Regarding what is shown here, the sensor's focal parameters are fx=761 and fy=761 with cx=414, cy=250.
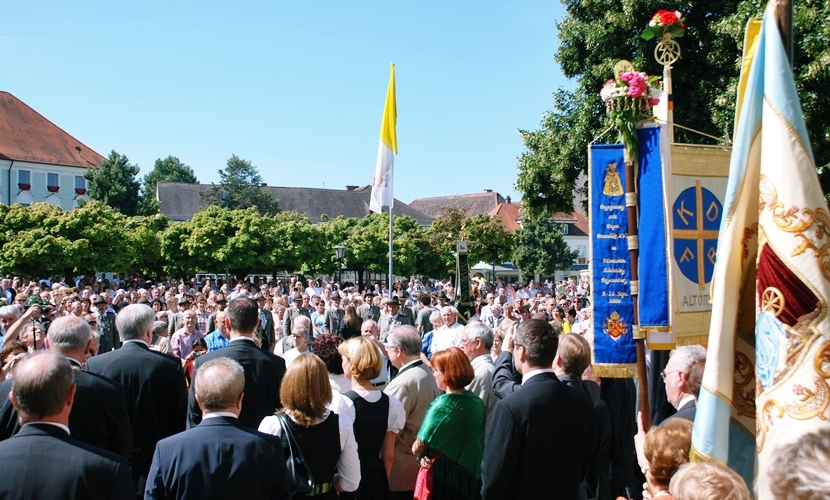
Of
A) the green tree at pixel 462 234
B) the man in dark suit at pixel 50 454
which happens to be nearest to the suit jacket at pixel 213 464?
the man in dark suit at pixel 50 454

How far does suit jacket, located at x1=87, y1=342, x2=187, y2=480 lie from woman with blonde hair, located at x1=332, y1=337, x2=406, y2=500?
1.37m

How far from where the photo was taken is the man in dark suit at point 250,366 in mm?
5645

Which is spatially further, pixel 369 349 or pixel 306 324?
pixel 306 324

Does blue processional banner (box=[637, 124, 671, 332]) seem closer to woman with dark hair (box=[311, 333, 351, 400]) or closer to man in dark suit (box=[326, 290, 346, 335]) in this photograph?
woman with dark hair (box=[311, 333, 351, 400])

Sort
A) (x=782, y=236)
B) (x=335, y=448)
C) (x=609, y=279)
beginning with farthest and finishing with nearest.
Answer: (x=609, y=279) < (x=335, y=448) < (x=782, y=236)

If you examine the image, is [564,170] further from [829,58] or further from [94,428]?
[94,428]

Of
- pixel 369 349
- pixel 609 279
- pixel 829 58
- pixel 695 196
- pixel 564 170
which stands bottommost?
pixel 369 349

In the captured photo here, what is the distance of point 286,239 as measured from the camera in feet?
169

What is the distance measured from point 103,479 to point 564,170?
660 inches

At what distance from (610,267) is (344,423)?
7.35ft

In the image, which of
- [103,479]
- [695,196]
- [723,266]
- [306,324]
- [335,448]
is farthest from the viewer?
[306,324]

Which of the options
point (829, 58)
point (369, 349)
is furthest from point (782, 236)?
point (829, 58)

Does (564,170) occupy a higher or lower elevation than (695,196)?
higher

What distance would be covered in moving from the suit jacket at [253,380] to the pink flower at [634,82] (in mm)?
3229
